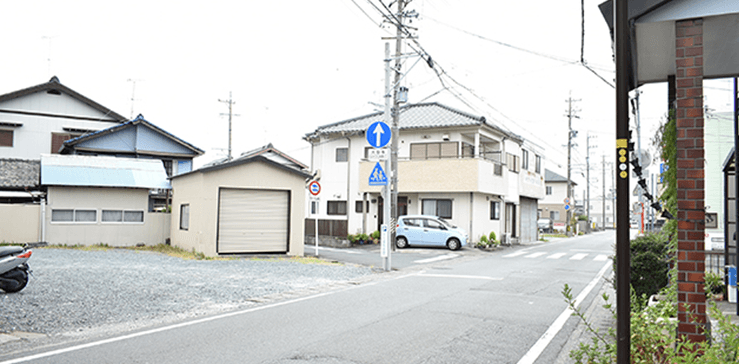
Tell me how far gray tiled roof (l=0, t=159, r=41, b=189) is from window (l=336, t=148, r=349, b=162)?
15.9 metres

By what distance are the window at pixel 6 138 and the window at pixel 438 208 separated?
83.0 feet

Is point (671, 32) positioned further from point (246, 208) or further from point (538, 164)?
point (538, 164)

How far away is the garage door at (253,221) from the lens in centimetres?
1823

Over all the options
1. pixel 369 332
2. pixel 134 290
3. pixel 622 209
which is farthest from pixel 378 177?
pixel 622 209

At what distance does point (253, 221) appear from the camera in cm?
1877

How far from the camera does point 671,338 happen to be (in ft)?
15.8

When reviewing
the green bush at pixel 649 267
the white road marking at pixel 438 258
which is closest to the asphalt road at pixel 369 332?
the green bush at pixel 649 267

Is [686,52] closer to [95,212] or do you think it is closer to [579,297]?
[579,297]

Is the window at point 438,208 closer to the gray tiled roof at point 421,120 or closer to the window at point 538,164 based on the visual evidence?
the gray tiled roof at point 421,120

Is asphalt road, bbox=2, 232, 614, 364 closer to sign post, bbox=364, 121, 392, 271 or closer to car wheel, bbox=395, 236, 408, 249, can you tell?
sign post, bbox=364, 121, 392, 271

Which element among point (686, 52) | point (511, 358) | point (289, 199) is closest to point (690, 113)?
point (686, 52)

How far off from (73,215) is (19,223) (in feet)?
6.18

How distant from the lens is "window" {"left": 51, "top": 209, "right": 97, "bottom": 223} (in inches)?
835

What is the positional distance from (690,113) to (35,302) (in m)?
10.1
